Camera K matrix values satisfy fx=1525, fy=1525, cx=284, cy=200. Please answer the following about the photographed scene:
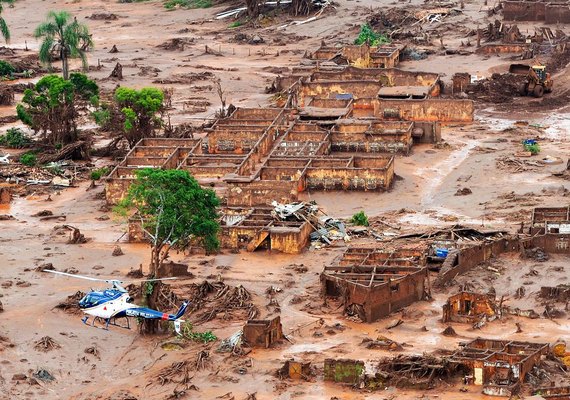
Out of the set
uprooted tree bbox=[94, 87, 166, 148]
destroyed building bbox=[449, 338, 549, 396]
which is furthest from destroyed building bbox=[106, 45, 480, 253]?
destroyed building bbox=[449, 338, 549, 396]

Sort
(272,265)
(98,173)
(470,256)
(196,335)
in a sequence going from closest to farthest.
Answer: (196,335) < (470,256) < (272,265) < (98,173)

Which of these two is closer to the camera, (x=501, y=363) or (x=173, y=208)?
(x=501, y=363)

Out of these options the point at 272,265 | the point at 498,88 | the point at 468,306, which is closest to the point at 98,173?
the point at 272,265

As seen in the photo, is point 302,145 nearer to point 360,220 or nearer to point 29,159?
point 360,220

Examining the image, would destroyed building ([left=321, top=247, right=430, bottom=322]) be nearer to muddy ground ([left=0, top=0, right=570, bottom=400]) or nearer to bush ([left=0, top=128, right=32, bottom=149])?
muddy ground ([left=0, top=0, right=570, bottom=400])

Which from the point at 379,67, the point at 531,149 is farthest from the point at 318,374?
the point at 379,67

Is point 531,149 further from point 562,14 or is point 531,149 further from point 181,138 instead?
point 562,14
